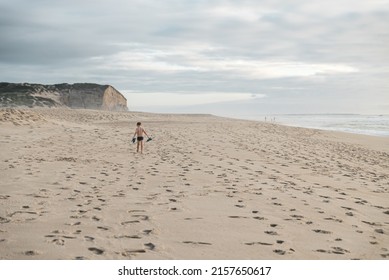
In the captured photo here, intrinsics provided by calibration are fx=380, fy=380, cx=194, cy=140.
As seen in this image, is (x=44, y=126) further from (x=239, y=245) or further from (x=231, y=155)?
(x=239, y=245)

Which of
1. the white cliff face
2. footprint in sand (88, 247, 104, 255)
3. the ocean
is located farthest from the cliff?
footprint in sand (88, 247, 104, 255)

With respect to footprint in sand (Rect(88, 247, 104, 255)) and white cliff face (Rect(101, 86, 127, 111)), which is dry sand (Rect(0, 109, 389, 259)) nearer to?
footprint in sand (Rect(88, 247, 104, 255))

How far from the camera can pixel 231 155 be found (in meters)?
15.1

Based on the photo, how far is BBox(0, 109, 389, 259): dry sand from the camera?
205 inches

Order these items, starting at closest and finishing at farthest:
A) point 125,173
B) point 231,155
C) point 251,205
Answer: point 251,205
point 125,173
point 231,155

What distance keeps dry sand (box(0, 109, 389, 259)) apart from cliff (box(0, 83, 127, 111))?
5530 cm

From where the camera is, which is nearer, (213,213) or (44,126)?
(213,213)

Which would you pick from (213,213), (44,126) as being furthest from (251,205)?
(44,126)

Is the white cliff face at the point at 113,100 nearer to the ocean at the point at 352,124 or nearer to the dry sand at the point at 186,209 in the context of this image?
the ocean at the point at 352,124

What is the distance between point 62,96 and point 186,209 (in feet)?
229

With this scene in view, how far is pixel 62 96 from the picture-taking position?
235 ft

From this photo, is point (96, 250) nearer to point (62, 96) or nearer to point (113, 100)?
point (62, 96)

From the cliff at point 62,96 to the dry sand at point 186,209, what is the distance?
55301 mm

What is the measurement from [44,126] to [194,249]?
74.4 ft
